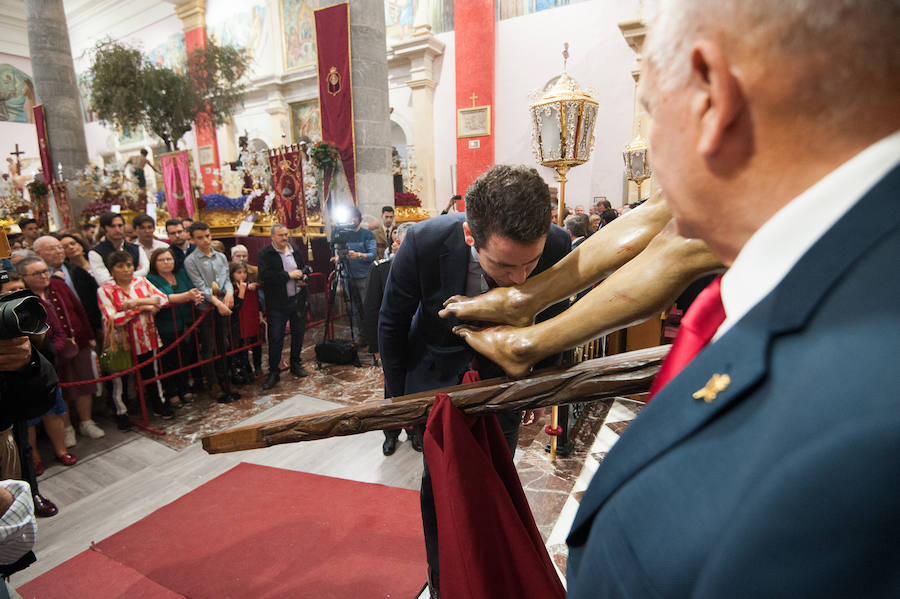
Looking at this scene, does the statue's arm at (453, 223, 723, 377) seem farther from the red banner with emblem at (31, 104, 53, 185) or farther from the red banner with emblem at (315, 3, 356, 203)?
the red banner with emblem at (31, 104, 53, 185)

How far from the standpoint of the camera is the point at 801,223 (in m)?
0.46

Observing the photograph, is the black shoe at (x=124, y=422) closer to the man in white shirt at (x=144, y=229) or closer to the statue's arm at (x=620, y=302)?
the man in white shirt at (x=144, y=229)

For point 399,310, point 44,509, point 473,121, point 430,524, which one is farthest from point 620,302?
point 473,121

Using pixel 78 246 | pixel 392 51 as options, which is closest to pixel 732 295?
pixel 78 246

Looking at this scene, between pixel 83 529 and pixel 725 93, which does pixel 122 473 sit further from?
pixel 725 93

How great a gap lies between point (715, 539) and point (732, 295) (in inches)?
11.0

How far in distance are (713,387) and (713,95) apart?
30 cm

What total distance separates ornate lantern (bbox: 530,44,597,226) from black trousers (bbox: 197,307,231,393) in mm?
3725

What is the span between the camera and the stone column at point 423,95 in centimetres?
1295

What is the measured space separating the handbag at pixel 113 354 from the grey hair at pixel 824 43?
479 cm

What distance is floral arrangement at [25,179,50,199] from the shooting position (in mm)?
11242

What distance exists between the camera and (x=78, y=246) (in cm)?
447

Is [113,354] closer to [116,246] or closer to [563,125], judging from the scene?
[116,246]

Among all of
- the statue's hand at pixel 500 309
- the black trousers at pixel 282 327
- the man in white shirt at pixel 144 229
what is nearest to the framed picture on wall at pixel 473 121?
the black trousers at pixel 282 327
